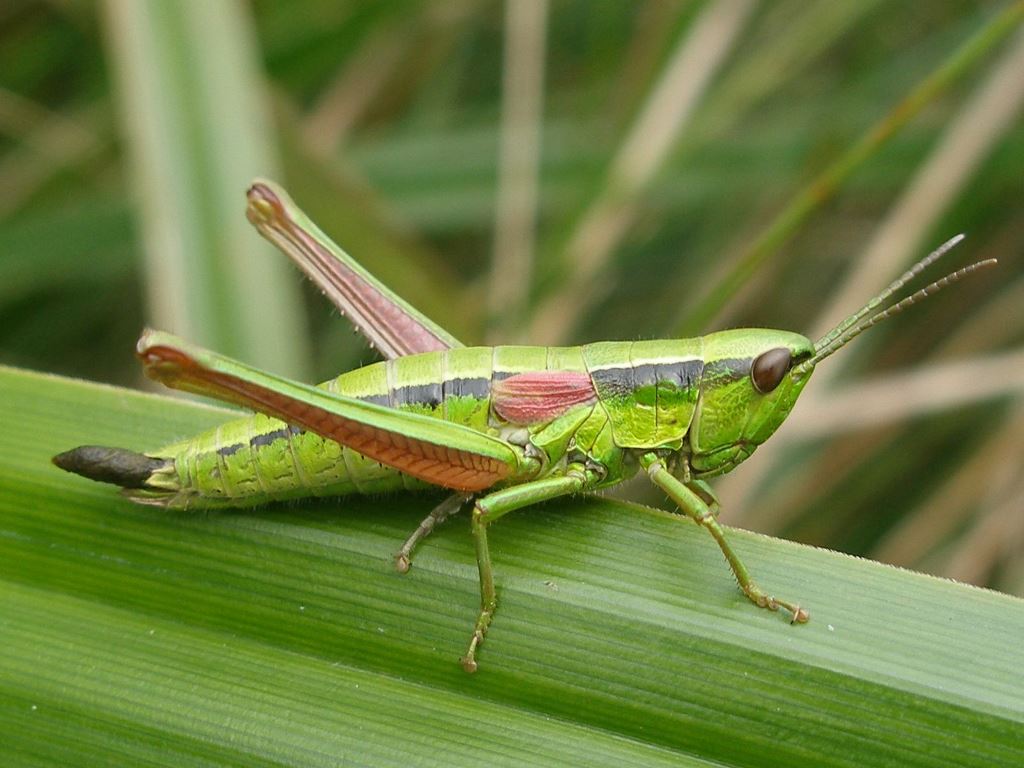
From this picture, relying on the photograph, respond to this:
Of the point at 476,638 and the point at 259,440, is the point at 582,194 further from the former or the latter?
the point at 476,638

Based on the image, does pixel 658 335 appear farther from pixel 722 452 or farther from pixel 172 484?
pixel 172 484

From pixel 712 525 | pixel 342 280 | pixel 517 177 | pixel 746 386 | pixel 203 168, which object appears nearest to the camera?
pixel 712 525

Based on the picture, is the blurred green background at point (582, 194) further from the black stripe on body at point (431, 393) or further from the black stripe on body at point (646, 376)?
the black stripe on body at point (431, 393)

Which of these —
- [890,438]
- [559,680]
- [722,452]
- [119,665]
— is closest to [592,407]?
[722,452]

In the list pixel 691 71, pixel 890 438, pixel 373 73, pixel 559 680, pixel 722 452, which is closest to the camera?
pixel 559 680

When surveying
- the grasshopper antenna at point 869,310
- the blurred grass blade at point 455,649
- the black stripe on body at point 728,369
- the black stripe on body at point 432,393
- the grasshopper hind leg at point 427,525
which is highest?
the grasshopper antenna at point 869,310

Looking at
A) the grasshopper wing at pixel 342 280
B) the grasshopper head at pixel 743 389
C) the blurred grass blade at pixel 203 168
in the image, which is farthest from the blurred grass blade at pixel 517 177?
the grasshopper head at pixel 743 389

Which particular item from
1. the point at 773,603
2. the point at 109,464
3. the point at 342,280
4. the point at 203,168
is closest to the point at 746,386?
the point at 773,603
